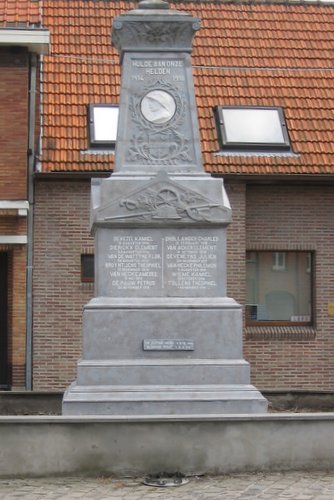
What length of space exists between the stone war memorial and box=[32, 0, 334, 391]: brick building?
7.39m

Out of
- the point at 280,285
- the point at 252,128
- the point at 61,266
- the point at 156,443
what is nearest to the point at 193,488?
the point at 156,443

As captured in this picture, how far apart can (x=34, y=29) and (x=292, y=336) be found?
7359 millimetres

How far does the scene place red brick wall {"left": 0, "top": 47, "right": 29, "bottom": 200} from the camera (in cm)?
1891

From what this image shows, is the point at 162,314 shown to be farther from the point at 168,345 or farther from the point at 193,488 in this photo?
the point at 193,488

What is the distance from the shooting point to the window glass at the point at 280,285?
2020 centimetres

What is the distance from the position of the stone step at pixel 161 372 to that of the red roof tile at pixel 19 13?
34.1 ft

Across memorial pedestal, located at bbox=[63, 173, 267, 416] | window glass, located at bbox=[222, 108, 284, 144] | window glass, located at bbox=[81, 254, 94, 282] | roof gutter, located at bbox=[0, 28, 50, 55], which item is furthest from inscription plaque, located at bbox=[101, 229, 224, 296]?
window glass, located at bbox=[222, 108, 284, 144]

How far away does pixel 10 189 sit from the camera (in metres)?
18.9

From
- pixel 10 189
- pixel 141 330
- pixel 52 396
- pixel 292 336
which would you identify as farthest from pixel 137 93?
pixel 292 336

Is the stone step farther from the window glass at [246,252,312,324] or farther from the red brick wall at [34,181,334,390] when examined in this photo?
the window glass at [246,252,312,324]

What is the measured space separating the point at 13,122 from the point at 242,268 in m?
4.96

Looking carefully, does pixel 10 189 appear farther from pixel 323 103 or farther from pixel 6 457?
pixel 6 457

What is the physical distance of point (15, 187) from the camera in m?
18.9

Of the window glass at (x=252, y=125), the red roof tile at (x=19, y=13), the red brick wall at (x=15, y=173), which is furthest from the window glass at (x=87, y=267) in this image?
the red roof tile at (x=19, y=13)
